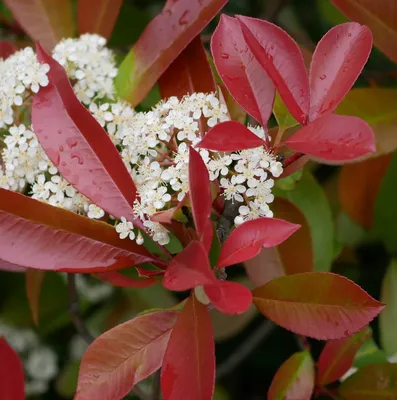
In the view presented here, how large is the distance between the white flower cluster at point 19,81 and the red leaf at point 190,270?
0.92 ft

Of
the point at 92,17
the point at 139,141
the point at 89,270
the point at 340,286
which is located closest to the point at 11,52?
the point at 92,17

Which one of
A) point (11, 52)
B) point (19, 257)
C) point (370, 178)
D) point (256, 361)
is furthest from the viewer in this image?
point (256, 361)

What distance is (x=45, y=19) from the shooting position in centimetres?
97

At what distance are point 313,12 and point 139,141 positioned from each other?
39.0 inches

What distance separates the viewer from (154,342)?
68 centimetres

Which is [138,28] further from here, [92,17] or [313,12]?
[313,12]

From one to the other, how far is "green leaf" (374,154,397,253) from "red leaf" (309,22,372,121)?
429mm

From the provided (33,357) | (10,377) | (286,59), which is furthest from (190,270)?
(33,357)

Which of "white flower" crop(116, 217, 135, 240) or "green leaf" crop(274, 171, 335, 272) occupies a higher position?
"white flower" crop(116, 217, 135, 240)

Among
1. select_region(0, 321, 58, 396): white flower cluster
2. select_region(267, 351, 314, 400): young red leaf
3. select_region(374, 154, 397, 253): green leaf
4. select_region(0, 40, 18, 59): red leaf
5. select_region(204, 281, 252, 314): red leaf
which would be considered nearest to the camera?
select_region(204, 281, 252, 314): red leaf

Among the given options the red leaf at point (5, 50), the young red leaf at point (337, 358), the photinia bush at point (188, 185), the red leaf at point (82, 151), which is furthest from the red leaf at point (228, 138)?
the red leaf at point (5, 50)

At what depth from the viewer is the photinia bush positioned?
61 centimetres

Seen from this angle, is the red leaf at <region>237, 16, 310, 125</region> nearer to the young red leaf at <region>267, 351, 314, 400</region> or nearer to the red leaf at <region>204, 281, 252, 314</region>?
Result: the red leaf at <region>204, 281, 252, 314</region>

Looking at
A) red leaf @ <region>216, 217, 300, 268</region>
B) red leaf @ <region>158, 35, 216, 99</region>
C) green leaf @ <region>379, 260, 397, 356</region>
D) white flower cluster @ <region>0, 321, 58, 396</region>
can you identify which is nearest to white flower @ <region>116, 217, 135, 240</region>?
red leaf @ <region>216, 217, 300, 268</region>
